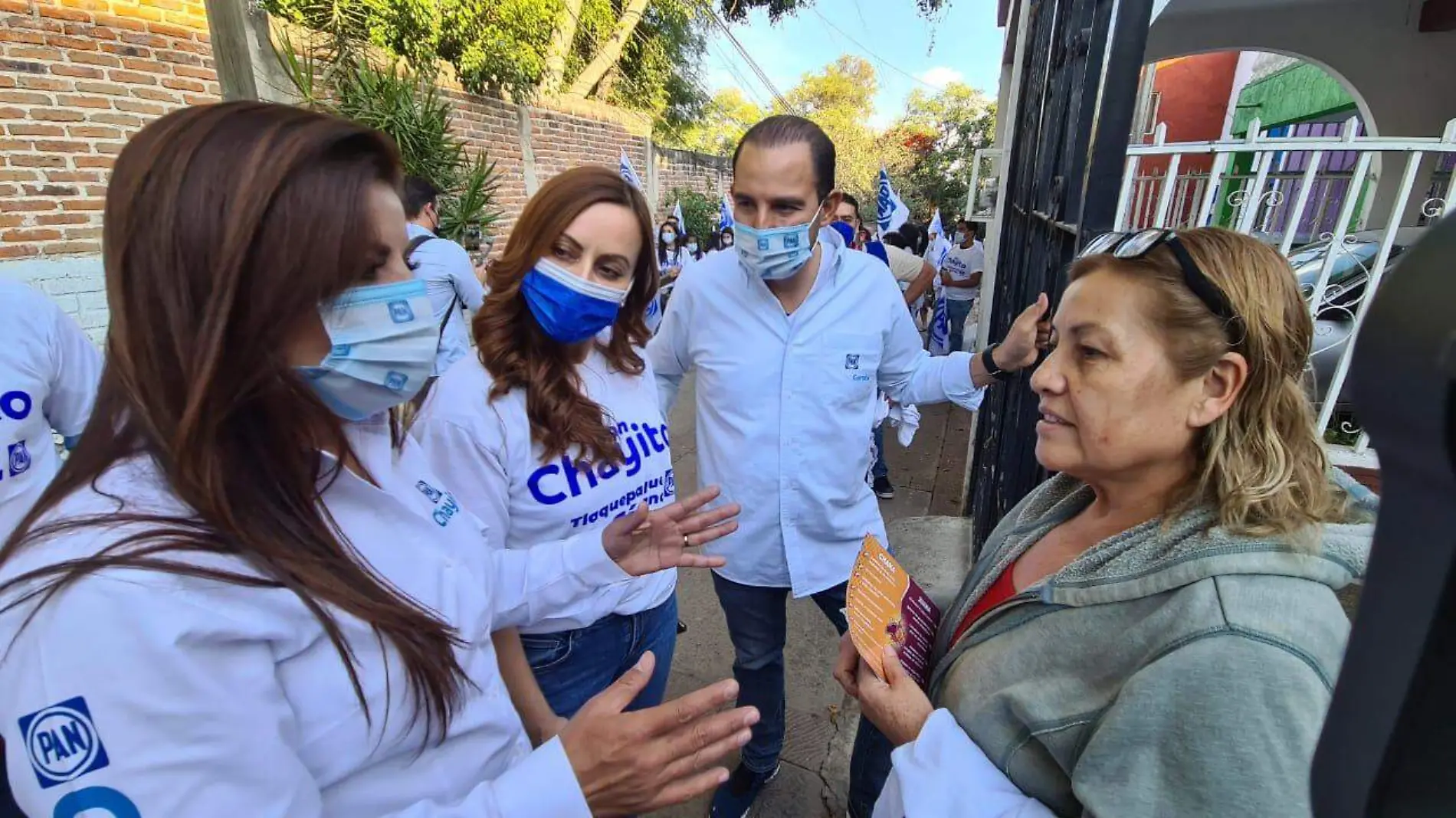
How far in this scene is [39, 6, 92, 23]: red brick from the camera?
3.81 m

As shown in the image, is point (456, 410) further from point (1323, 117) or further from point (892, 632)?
point (1323, 117)

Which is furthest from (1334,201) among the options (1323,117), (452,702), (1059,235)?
(452,702)

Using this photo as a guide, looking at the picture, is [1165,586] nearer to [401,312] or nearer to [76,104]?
[401,312]

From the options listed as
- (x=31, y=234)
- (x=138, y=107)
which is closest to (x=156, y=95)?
(x=138, y=107)

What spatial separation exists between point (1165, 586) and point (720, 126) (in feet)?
130

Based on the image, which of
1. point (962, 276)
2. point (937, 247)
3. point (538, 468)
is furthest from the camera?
point (937, 247)

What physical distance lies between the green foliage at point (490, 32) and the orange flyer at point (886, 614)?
7643 millimetres

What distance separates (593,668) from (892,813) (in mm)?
837

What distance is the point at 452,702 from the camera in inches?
38.6

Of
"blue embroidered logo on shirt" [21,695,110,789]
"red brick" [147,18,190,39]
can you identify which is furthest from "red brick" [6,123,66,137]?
"blue embroidered logo on shirt" [21,695,110,789]

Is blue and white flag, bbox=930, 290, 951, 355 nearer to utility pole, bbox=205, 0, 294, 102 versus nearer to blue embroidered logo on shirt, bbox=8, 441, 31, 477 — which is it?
utility pole, bbox=205, 0, 294, 102

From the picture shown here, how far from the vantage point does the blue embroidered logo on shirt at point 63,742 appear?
0.65 meters

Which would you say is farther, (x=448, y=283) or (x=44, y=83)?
(x=448, y=283)

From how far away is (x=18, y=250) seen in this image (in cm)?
381
